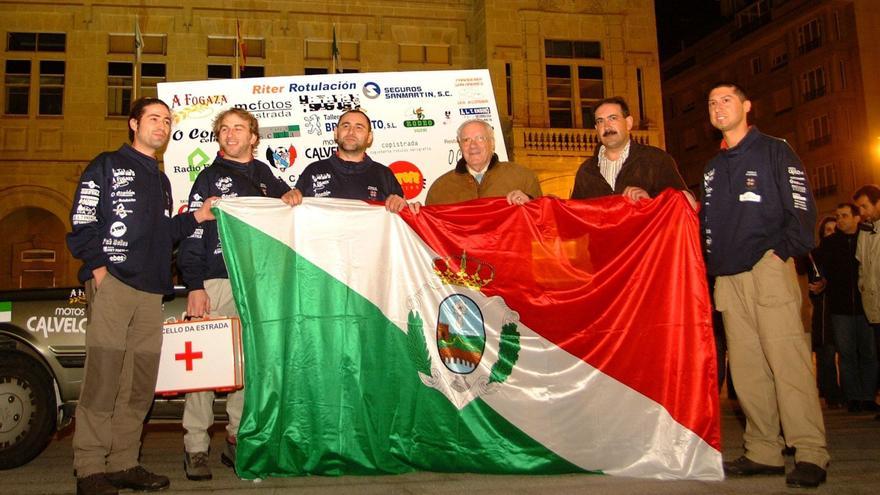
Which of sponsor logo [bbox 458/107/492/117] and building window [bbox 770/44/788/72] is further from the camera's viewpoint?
building window [bbox 770/44/788/72]

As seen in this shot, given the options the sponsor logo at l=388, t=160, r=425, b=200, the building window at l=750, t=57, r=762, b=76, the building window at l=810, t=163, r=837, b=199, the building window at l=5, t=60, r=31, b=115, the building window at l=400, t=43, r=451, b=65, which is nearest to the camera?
the sponsor logo at l=388, t=160, r=425, b=200

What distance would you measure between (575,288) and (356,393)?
4.60ft

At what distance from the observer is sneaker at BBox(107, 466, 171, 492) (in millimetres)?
3799

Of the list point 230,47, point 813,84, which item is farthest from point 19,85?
point 813,84

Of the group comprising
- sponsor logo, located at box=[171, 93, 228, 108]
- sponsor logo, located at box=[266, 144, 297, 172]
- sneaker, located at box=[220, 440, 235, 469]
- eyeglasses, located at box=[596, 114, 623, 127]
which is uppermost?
sponsor logo, located at box=[171, 93, 228, 108]

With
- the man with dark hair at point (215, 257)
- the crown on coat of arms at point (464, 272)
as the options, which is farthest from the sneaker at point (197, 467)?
the crown on coat of arms at point (464, 272)

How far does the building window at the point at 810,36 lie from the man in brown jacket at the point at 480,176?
32.7m

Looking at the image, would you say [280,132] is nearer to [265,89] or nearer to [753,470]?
[265,89]

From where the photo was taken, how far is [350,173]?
488 centimetres

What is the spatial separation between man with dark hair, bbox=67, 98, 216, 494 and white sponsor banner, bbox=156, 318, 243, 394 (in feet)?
0.23

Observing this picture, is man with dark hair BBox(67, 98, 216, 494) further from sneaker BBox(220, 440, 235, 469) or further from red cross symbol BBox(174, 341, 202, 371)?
sneaker BBox(220, 440, 235, 469)

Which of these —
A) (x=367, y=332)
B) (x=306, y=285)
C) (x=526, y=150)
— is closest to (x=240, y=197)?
(x=306, y=285)

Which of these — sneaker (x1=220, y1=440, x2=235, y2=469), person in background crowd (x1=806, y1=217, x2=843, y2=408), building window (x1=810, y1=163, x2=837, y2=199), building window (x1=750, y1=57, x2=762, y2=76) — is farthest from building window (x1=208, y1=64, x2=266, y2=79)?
building window (x1=750, y1=57, x2=762, y2=76)

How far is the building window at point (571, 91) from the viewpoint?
19.7 meters
